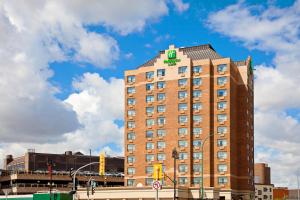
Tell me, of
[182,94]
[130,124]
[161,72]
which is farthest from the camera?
[130,124]

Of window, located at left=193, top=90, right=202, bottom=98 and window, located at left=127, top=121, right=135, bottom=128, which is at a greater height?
window, located at left=193, top=90, right=202, bottom=98

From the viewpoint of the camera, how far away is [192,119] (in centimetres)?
10844

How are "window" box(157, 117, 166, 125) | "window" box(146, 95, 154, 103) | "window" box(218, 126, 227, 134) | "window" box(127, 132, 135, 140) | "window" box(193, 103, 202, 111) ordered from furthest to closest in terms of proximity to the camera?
"window" box(127, 132, 135, 140), "window" box(146, 95, 154, 103), "window" box(157, 117, 166, 125), "window" box(193, 103, 202, 111), "window" box(218, 126, 227, 134)

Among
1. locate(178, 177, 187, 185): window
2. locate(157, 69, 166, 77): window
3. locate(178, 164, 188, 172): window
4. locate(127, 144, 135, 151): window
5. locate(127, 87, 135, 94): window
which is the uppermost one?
locate(157, 69, 166, 77): window

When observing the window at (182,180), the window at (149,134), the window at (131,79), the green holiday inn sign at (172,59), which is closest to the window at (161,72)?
the green holiday inn sign at (172,59)

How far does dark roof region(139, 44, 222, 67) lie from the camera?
368 ft

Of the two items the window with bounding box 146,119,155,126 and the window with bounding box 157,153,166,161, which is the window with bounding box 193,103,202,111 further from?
the window with bounding box 157,153,166,161

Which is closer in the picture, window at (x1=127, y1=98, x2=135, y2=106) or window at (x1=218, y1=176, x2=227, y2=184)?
window at (x1=218, y1=176, x2=227, y2=184)

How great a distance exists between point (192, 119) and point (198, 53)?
50.7 feet

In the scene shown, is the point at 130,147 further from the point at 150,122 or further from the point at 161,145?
the point at 161,145

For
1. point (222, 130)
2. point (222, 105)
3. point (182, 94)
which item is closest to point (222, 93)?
point (222, 105)

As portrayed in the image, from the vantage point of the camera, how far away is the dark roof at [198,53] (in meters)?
112

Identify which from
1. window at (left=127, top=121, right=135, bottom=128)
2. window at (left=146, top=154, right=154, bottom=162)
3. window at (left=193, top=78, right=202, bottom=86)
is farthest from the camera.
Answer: window at (left=127, top=121, right=135, bottom=128)

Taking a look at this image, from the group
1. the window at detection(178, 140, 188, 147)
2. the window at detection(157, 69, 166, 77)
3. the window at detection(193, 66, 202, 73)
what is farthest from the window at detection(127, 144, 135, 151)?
the window at detection(193, 66, 202, 73)
